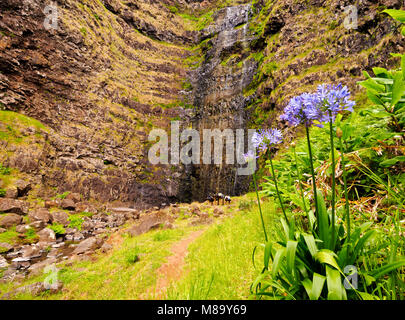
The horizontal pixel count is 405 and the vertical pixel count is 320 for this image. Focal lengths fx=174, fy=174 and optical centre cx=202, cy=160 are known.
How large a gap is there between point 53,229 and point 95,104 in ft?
Answer: 37.7

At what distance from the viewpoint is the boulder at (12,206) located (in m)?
8.25

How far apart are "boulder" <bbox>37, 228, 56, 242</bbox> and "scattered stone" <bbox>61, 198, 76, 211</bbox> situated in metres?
2.86

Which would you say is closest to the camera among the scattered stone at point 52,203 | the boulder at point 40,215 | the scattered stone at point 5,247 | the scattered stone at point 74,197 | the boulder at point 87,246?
the scattered stone at point 5,247

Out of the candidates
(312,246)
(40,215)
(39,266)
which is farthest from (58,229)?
(312,246)

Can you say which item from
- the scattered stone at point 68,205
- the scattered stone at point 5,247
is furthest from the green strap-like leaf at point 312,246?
the scattered stone at point 68,205

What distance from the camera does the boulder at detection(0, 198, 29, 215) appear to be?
8.25m

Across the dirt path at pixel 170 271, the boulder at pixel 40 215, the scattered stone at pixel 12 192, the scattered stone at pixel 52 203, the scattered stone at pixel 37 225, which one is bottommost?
the scattered stone at pixel 37 225

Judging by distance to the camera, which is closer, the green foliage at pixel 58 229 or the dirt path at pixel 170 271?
the dirt path at pixel 170 271

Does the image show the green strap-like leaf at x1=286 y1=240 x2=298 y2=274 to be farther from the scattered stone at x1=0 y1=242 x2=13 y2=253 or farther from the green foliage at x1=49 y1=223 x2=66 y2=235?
the green foliage at x1=49 y1=223 x2=66 y2=235

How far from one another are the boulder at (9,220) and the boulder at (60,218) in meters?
1.44

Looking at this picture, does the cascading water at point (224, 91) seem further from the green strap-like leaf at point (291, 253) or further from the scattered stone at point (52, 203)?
the green strap-like leaf at point (291, 253)

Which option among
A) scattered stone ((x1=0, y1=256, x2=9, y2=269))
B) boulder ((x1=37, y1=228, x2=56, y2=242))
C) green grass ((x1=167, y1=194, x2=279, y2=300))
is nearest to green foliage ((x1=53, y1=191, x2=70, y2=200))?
boulder ((x1=37, y1=228, x2=56, y2=242))
